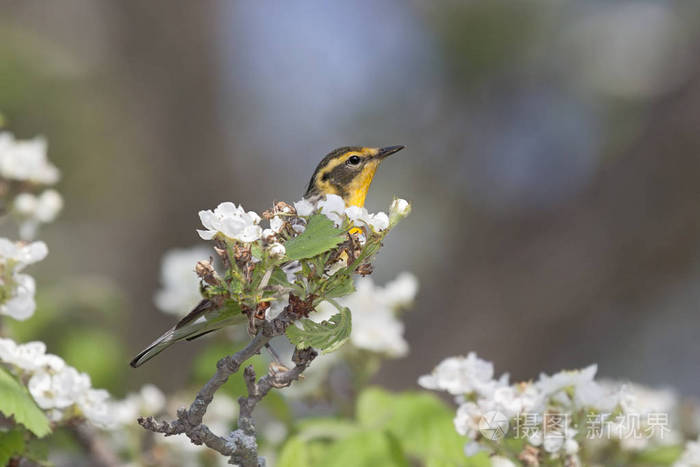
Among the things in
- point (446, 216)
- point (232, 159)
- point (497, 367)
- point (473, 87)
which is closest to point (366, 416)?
point (497, 367)

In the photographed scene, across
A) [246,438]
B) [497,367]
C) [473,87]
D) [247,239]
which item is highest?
[473,87]

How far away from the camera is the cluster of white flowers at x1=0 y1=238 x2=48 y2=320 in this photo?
8.62ft

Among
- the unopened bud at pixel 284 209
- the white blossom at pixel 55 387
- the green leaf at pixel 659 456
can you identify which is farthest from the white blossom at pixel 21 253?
the green leaf at pixel 659 456

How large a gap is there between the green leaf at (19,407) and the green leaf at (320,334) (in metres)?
0.87

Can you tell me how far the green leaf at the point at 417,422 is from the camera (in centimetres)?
303

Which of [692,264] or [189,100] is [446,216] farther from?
[692,264]

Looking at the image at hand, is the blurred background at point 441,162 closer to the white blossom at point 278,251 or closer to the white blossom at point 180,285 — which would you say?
the white blossom at point 180,285

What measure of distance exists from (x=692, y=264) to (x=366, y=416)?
467 centimetres

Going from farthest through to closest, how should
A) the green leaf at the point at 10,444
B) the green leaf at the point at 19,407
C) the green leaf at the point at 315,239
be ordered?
the green leaf at the point at 10,444, the green leaf at the point at 19,407, the green leaf at the point at 315,239

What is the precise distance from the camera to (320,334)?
82.9 inches

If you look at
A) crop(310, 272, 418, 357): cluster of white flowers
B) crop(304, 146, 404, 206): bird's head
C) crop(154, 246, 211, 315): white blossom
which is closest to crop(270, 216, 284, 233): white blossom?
crop(310, 272, 418, 357): cluster of white flowers

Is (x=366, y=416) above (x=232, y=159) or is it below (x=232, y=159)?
below

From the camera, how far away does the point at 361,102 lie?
46.8 ft

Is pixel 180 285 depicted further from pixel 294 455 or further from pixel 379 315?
pixel 294 455
